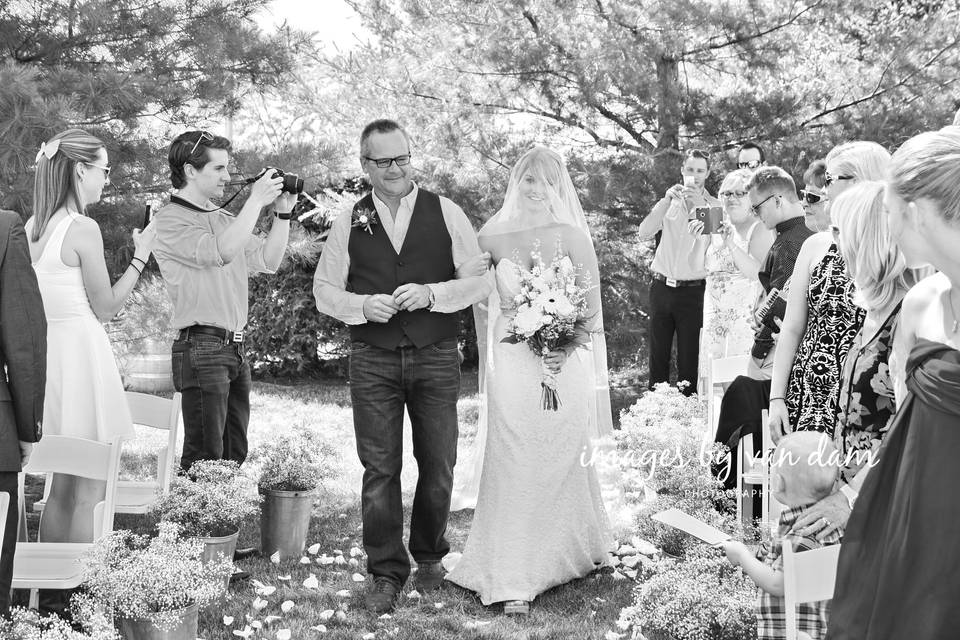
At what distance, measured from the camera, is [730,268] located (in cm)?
634

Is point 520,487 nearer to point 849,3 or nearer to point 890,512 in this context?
point 890,512

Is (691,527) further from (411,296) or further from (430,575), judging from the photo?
(430,575)

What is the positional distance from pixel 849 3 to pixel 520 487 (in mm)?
6110

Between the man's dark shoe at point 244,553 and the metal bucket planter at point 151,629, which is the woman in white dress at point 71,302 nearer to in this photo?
the metal bucket planter at point 151,629

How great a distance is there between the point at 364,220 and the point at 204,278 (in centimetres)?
85

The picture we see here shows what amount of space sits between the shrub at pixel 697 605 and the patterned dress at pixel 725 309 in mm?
3268

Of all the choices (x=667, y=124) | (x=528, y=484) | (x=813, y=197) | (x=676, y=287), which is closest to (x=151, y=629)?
(x=528, y=484)

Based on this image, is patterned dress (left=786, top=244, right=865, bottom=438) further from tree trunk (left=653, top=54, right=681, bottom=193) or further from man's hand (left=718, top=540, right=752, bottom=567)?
tree trunk (left=653, top=54, right=681, bottom=193)

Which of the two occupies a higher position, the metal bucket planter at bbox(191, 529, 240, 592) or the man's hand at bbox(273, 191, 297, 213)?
the man's hand at bbox(273, 191, 297, 213)

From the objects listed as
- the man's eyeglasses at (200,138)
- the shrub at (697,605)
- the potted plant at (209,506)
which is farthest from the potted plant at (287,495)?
the shrub at (697,605)

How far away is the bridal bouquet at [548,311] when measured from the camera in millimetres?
3965

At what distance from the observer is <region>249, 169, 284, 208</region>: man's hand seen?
4.31 meters

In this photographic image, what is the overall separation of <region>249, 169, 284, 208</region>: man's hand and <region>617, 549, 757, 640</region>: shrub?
2524 millimetres

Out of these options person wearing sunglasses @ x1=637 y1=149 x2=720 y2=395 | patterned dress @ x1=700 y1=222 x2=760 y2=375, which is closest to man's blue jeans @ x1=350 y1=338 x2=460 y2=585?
patterned dress @ x1=700 y1=222 x2=760 y2=375
